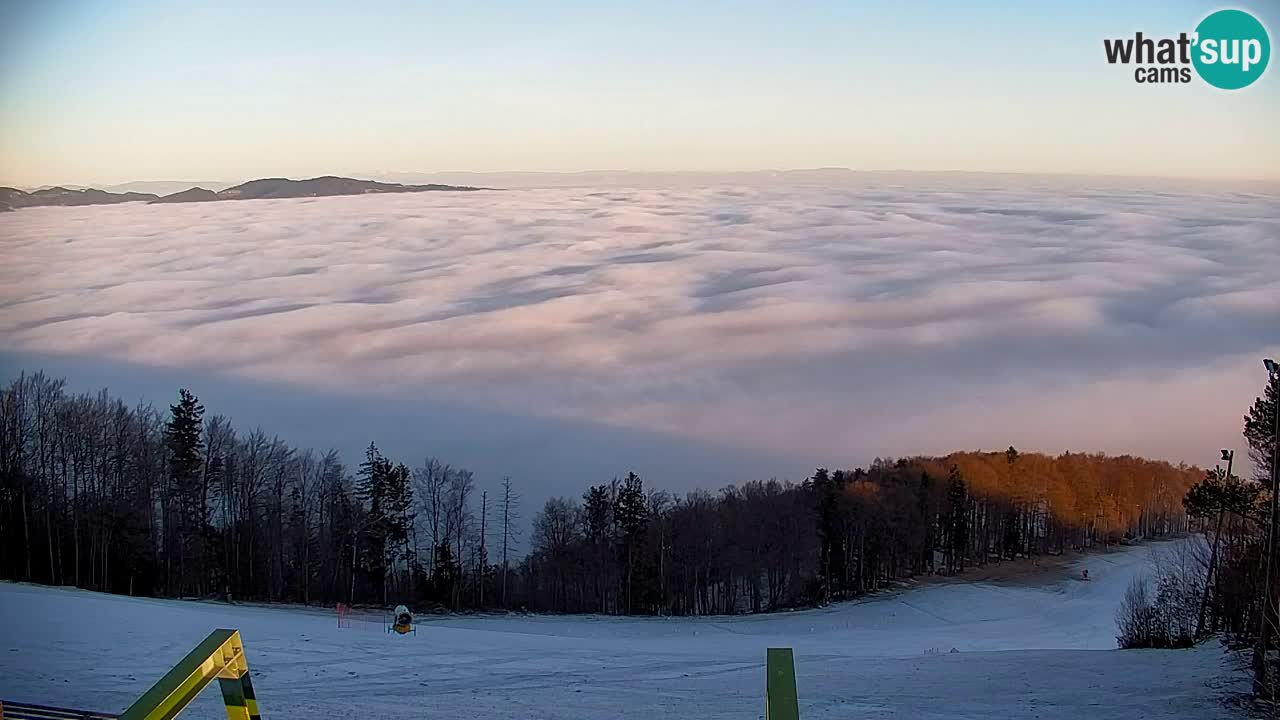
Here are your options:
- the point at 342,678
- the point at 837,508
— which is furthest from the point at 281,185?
A: the point at 342,678

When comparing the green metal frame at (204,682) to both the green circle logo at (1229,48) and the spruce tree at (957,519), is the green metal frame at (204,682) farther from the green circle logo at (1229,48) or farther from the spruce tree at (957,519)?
the spruce tree at (957,519)

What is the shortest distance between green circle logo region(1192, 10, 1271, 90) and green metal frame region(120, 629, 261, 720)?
765cm

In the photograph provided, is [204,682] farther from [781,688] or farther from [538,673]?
[538,673]

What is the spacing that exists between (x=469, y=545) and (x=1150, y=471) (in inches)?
448

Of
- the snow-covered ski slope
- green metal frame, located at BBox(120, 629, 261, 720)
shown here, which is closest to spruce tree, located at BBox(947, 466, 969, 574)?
the snow-covered ski slope

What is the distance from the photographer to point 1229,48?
772 cm

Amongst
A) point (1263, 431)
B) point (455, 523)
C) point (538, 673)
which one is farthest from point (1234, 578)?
point (455, 523)

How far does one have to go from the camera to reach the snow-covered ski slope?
665 cm

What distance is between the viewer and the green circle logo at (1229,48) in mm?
7402

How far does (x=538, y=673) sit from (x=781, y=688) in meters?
6.46

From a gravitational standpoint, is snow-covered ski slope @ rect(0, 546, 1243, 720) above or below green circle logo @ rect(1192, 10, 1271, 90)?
below

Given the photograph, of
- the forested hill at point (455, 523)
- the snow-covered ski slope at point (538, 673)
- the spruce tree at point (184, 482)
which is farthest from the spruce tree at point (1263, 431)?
the spruce tree at point (184, 482)

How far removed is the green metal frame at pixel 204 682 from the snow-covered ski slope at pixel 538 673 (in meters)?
4.01

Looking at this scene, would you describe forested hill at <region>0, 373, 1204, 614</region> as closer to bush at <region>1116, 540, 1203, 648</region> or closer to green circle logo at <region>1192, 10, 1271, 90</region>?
bush at <region>1116, 540, 1203, 648</region>
